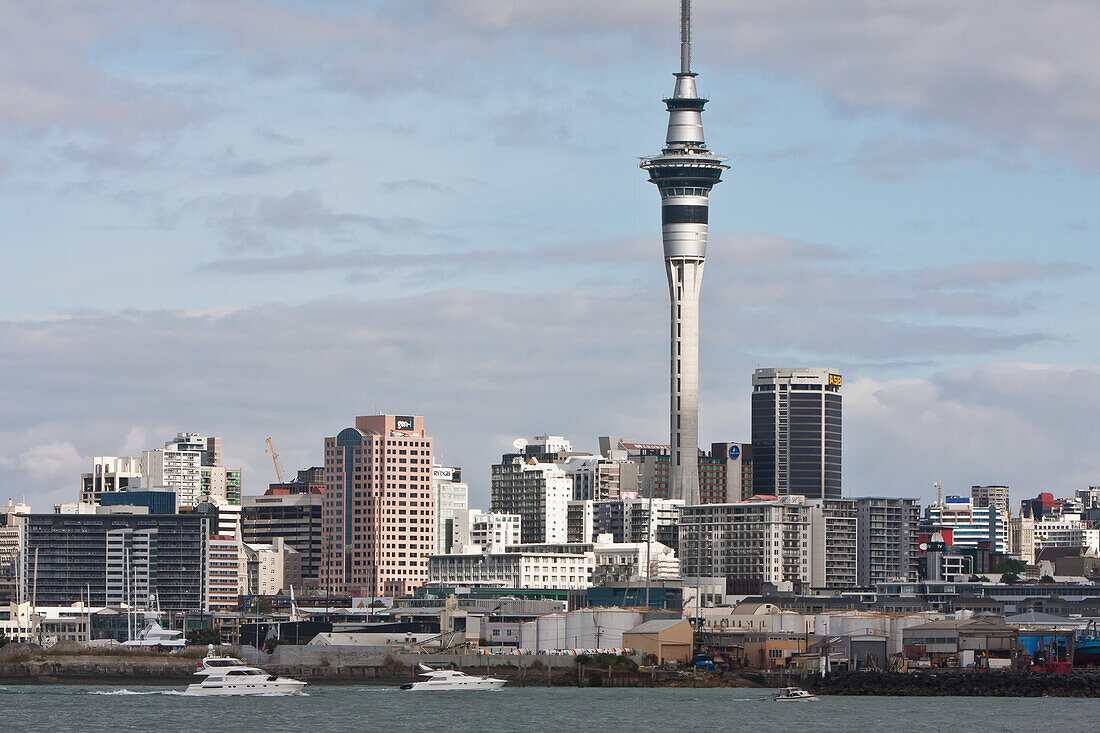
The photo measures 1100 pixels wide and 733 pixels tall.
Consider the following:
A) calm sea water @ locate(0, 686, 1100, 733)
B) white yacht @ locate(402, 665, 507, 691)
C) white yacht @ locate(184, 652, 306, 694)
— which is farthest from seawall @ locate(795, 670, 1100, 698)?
white yacht @ locate(184, 652, 306, 694)

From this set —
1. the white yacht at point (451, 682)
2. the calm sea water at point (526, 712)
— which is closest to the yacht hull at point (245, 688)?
the calm sea water at point (526, 712)

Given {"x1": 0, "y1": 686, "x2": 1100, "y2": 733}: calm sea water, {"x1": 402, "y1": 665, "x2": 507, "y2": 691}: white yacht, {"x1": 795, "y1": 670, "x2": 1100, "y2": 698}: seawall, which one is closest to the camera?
{"x1": 0, "y1": 686, "x2": 1100, "y2": 733}: calm sea water

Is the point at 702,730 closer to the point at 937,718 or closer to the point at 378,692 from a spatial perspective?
the point at 937,718

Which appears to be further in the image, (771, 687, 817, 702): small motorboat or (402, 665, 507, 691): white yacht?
(402, 665, 507, 691): white yacht

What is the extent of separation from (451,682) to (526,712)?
92.4 feet

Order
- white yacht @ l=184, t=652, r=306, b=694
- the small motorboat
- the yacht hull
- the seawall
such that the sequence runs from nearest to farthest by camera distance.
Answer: the small motorboat, the yacht hull, white yacht @ l=184, t=652, r=306, b=694, the seawall

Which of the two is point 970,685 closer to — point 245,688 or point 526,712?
point 526,712

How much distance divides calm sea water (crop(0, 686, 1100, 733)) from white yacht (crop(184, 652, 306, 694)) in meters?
1.32

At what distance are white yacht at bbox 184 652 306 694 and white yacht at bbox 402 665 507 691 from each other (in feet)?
36.2

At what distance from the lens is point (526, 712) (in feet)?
523

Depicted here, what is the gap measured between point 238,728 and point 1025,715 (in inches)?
2265

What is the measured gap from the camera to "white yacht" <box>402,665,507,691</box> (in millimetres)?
186125

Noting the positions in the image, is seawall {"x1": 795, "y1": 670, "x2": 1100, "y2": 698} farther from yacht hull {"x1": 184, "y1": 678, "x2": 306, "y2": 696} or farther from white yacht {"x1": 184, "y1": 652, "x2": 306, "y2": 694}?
white yacht {"x1": 184, "y1": 652, "x2": 306, "y2": 694}

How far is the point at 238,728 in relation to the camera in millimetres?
143750
